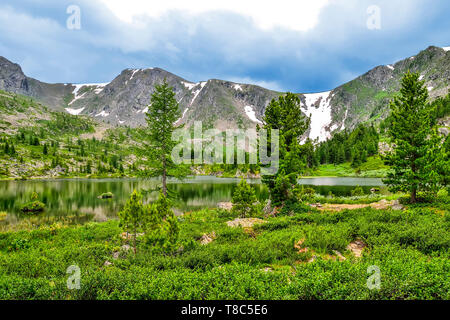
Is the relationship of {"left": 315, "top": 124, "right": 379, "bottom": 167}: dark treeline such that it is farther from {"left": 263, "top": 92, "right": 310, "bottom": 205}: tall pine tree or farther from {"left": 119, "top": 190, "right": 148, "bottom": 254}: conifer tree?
{"left": 119, "top": 190, "right": 148, "bottom": 254}: conifer tree

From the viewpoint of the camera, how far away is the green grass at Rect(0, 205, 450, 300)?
5.52m

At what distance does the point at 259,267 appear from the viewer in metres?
9.02

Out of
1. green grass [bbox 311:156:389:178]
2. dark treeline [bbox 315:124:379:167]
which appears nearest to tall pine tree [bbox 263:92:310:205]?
green grass [bbox 311:156:389:178]

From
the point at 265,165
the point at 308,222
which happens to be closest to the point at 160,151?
the point at 265,165

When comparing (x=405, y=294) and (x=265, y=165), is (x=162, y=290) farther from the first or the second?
(x=265, y=165)

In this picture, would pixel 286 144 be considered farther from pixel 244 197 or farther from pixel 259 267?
pixel 259 267

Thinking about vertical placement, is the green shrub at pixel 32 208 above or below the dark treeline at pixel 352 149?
below

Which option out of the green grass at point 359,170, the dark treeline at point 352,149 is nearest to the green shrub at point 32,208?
the green grass at point 359,170

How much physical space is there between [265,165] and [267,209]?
6.00m

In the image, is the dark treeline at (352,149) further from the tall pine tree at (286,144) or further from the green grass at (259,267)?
the green grass at (259,267)

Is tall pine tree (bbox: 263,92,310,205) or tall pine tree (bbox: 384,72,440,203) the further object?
tall pine tree (bbox: 263,92,310,205)

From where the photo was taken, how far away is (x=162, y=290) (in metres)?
5.55

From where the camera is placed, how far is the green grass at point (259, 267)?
5.52 metres

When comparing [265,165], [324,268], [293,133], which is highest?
[293,133]
